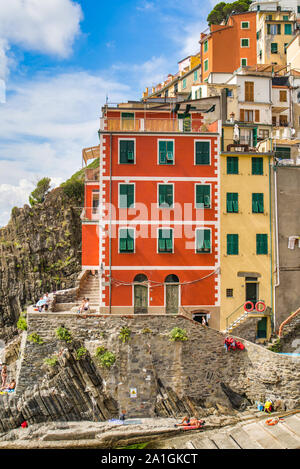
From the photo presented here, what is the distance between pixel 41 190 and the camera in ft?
201

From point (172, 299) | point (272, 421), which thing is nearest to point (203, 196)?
point (172, 299)

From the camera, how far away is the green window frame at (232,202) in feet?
95.6

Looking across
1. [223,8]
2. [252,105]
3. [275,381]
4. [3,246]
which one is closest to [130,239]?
[275,381]

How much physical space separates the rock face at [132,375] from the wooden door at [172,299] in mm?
2709

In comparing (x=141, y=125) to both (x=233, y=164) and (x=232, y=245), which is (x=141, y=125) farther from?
(x=232, y=245)

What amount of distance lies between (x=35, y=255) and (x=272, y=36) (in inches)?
1723

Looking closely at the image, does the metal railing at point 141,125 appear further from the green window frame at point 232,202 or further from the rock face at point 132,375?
the rock face at point 132,375

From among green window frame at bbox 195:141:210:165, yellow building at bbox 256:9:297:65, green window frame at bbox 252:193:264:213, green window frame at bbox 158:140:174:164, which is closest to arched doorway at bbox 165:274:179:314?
green window frame at bbox 252:193:264:213

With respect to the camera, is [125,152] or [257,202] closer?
[125,152]

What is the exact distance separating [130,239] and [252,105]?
81.8 feet

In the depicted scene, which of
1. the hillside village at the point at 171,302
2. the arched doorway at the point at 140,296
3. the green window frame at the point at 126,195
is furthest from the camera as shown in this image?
the green window frame at the point at 126,195

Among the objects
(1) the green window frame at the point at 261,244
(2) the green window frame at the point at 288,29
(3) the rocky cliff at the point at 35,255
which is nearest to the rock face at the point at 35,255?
(3) the rocky cliff at the point at 35,255

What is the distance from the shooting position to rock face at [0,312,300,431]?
983 inches
